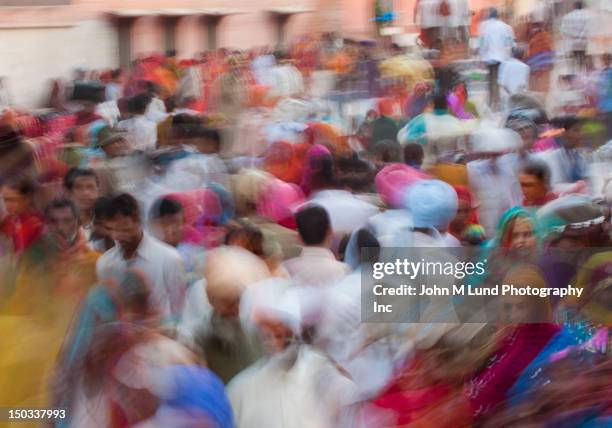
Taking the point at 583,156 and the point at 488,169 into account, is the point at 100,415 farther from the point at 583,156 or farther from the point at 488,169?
the point at 583,156

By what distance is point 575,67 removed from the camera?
651 inches

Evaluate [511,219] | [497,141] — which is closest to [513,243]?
[511,219]

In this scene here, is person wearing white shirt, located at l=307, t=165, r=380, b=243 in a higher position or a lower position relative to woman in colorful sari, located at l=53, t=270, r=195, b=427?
lower

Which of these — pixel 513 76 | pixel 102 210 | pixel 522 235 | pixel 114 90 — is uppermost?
pixel 102 210

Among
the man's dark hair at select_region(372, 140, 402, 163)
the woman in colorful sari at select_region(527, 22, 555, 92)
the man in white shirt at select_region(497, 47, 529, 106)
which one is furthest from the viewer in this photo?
the woman in colorful sari at select_region(527, 22, 555, 92)

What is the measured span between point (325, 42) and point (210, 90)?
610cm

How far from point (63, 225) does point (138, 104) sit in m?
5.87

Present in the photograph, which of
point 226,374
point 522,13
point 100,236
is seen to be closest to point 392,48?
point 522,13

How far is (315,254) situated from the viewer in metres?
6.14

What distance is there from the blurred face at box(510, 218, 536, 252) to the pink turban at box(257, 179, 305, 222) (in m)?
1.64

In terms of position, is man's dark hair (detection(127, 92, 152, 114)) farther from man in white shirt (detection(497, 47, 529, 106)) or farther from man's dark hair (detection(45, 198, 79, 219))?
man's dark hair (detection(45, 198, 79, 219))

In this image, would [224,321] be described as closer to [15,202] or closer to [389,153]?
[15,202]

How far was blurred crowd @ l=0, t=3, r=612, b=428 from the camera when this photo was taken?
455 cm

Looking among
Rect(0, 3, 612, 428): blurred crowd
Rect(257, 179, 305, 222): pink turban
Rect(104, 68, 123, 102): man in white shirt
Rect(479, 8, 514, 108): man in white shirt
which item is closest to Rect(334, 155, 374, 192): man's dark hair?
Rect(0, 3, 612, 428): blurred crowd
